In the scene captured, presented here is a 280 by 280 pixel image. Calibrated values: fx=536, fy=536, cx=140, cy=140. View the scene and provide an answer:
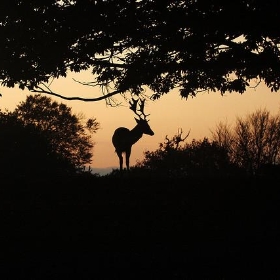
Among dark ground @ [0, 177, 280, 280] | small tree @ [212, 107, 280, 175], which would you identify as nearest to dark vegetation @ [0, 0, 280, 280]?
dark ground @ [0, 177, 280, 280]

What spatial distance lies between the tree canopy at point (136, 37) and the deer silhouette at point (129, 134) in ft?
21.6

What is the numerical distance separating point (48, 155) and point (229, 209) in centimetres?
2953

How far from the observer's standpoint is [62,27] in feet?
51.2

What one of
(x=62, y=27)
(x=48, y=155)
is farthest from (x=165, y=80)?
(x=48, y=155)

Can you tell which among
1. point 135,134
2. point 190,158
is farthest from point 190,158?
point 135,134

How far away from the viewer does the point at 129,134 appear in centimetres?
2436

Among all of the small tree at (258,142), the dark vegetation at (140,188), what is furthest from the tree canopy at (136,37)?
the small tree at (258,142)

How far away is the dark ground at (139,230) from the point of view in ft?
35.4

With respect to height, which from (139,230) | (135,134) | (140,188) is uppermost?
(135,134)

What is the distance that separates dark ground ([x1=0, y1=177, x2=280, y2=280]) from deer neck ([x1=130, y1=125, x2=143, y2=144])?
592 cm

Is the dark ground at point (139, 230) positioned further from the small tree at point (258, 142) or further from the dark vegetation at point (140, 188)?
the small tree at point (258, 142)

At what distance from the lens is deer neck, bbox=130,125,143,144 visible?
24.4 m

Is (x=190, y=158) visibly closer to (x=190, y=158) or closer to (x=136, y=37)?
(x=190, y=158)

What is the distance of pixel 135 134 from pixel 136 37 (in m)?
9.26
